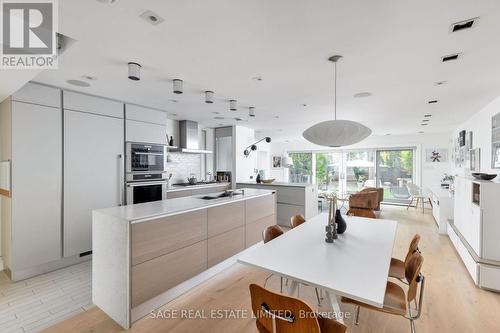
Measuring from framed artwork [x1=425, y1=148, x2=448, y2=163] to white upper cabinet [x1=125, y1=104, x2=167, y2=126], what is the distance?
8247 mm

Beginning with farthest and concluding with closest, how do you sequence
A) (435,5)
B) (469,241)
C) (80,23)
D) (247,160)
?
(247,160), (469,241), (80,23), (435,5)

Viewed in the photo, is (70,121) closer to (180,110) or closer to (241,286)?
(180,110)

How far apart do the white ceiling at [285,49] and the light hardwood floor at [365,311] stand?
2.50 meters

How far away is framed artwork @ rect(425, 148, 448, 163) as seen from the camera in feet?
24.9

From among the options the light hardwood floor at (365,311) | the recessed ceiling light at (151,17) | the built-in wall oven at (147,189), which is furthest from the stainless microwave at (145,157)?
the recessed ceiling light at (151,17)

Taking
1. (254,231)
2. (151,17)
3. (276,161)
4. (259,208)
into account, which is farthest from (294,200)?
(276,161)

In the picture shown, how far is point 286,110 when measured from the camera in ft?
15.3

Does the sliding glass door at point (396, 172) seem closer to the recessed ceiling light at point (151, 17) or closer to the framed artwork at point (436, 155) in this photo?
the framed artwork at point (436, 155)

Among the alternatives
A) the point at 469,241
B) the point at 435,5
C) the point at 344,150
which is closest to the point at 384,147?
the point at 344,150

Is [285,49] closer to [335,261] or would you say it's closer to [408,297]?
[335,261]

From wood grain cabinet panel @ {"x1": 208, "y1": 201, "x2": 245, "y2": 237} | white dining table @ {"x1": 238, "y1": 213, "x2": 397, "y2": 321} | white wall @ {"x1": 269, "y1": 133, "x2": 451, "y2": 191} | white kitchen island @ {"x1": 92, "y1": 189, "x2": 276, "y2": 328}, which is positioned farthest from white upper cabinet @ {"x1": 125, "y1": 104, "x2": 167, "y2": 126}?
white wall @ {"x1": 269, "y1": 133, "x2": 451, "y2": 191}

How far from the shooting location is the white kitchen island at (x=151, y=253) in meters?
2.10

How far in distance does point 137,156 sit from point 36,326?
8.70 feet

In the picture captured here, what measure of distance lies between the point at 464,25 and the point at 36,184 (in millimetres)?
4822
